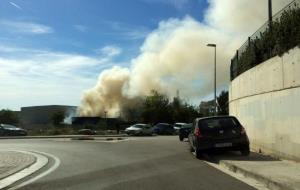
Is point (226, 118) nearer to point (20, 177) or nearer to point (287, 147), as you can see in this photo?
point (287, 147)

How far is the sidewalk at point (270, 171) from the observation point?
11863 mm

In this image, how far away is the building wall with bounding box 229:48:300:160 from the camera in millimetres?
17484

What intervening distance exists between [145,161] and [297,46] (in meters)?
6.22

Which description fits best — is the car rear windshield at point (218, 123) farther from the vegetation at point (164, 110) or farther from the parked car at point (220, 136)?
the vegetation at point (164, 110)

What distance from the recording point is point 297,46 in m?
17.5

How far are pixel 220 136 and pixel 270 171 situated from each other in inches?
248

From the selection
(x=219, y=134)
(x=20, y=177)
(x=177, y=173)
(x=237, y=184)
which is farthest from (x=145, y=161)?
(x=237, y=184)

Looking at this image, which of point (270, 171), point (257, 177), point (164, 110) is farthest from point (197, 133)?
point (164, 110)

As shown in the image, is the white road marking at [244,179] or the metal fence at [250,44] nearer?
the white road marking at [244,179]

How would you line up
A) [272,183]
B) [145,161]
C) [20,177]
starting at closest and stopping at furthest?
[272,183], [20,177], [145,161]

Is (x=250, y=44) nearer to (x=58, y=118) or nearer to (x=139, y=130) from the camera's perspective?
(x=139, y=130)

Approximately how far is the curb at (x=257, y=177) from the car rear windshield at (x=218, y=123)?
3.09 m

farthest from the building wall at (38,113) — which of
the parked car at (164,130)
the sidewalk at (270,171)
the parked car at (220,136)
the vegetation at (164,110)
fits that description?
the sidewalk at (270,171)

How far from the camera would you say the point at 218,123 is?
2100 cm
